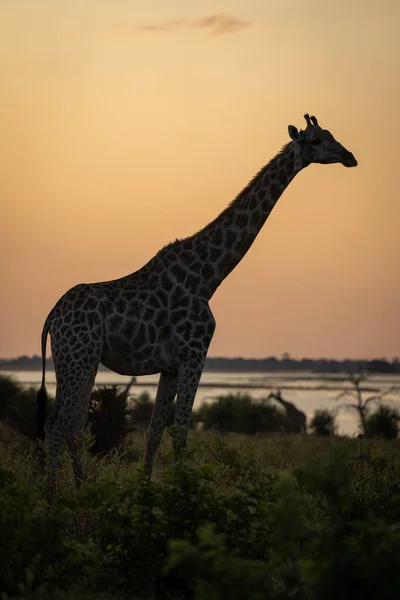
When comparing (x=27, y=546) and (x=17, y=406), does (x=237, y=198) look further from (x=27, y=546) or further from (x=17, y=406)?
(x=17, y=406)

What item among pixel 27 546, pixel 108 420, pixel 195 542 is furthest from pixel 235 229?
pixel 108 420

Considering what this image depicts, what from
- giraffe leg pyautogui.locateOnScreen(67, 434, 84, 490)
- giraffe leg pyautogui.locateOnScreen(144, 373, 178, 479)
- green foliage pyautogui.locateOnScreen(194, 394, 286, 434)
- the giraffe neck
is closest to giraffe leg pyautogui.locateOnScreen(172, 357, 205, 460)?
giraffe leg pyautogui.locateOnScreen(144, 373, 178, 479)

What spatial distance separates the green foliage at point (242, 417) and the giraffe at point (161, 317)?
18.0 m

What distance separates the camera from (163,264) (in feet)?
37.8

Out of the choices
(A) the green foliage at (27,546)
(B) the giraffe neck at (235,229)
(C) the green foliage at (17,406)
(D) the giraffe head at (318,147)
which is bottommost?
(A) the green foliage at (27,546)

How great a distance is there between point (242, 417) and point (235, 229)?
18.8m

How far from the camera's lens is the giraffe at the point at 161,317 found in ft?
35.9

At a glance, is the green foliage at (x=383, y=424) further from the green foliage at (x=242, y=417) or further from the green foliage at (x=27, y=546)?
the green foliage at (x=27, y=546)

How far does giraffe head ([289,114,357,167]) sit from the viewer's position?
11.8 meters

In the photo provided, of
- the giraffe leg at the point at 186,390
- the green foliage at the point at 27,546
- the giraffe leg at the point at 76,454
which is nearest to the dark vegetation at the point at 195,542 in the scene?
the green foliage at the point at 27,546

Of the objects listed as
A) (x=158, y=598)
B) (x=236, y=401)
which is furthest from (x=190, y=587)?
(x=236, y=401)

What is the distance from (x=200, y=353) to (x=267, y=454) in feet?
24.0

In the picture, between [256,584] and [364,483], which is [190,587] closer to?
[256,584]

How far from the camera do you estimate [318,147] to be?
11.8 m
